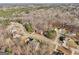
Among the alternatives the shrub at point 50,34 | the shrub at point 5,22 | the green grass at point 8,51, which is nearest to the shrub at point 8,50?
the green grass at point 8,51

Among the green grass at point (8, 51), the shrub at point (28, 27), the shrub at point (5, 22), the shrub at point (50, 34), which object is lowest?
the green grass at point (8, 51)

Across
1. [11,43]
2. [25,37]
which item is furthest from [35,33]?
[11,43]

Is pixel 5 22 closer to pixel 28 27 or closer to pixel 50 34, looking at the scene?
pixel 28 27

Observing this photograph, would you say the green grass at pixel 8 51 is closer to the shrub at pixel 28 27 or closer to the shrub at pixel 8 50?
the shrub at pixel 8 50

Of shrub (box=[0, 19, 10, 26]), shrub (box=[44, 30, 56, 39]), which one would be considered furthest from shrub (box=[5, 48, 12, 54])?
shrub (box=[44, 30, 56, 39])

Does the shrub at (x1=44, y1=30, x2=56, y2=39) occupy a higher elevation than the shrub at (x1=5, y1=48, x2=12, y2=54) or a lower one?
higher

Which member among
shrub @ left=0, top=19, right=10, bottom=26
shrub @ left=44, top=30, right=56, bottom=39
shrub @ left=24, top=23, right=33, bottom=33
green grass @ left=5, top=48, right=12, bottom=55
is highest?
shrub @ left=0, top=19, right=10, bottom=26

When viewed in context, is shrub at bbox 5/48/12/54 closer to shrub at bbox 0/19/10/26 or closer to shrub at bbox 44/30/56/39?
shrub at bbox 0/19/10/26

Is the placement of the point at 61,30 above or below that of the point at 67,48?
above

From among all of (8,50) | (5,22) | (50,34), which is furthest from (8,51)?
(50,34)

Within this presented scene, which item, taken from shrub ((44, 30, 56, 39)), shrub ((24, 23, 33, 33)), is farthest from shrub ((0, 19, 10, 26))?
shrub ((44, 30, 56, 39))
